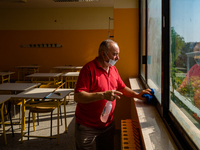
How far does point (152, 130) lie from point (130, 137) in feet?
1.75

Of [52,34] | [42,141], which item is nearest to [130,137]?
[42,141]

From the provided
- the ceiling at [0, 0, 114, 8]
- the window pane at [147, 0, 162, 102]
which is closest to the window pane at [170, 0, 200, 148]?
the window pane at [147, 0, 162, 102]

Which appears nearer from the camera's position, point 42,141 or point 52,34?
point 42,141

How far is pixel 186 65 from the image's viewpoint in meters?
1.08

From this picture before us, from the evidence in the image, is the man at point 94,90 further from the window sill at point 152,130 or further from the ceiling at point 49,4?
the ceiling at point 49,4

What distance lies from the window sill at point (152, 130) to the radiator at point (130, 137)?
0.18 metres

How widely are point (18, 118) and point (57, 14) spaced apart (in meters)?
6.61

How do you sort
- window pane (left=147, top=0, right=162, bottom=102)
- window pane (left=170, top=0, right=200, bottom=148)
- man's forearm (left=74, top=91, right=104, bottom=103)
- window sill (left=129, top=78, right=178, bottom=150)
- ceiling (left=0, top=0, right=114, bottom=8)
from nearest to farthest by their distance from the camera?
window pane (left=170, top=0, right=200, bottom=148)
window sill (left=129, top=78, right=178, bottom=150)
man's forearm (left=74, top=91, right=104, bottom=103)
window pane (left=147, top=0, right=162, bottom=102)
ceiling (left=0, top=0, right=114, bottom=8)

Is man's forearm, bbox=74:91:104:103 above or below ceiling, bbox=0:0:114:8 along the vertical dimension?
below

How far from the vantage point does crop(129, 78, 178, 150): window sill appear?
117cm

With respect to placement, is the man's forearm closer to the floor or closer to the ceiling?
the floor

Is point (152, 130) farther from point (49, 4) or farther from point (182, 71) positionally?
point (49, 4)

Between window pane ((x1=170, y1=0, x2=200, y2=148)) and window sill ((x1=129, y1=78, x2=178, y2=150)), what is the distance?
15 centimetres

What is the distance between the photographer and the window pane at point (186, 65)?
37.2 inches
